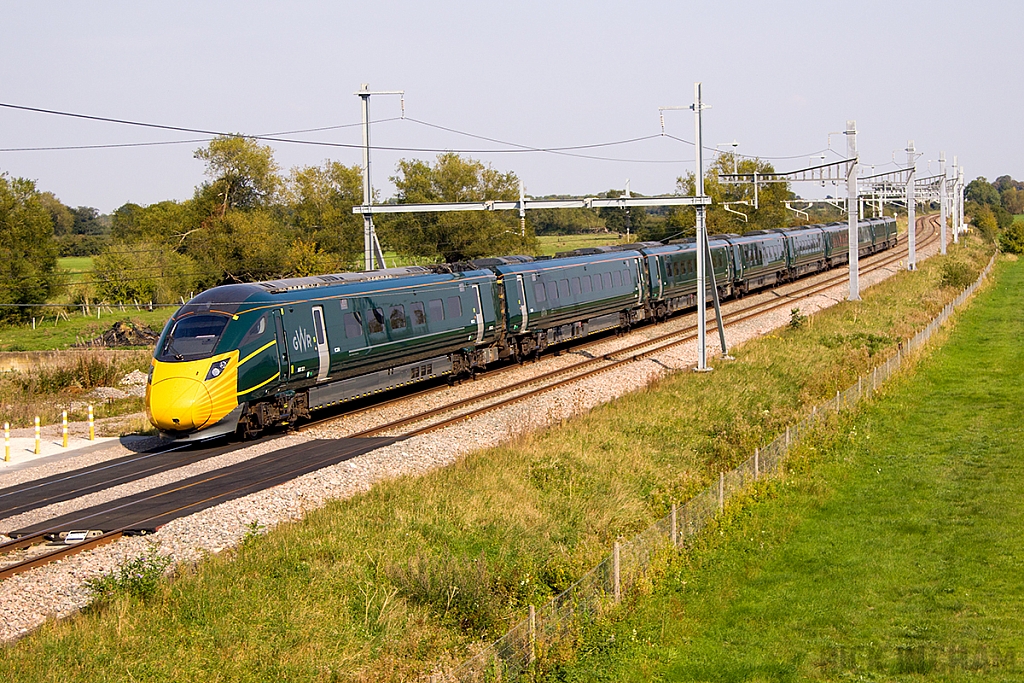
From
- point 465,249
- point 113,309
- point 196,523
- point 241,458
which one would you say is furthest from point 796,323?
point 113,309

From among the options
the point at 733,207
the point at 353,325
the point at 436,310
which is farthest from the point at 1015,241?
the point at 353,325

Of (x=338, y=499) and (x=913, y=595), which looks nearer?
(x=913, y=595)

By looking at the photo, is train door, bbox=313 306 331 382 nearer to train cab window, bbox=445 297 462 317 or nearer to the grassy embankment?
train cab window, bbox=445 297 462 317

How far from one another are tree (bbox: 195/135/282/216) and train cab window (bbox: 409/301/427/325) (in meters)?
65.8

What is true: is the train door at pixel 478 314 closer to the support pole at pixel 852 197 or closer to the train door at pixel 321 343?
the train door at pixel 321 343

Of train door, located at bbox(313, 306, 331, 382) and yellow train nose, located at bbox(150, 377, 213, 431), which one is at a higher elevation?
train door, located at bbox(313, 306, 331, 382)

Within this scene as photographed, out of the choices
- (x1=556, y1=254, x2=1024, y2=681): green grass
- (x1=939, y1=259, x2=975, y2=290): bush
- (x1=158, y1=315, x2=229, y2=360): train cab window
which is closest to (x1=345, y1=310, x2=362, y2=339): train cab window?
(x1=158, y1=315, x2=229, y2=360): train cab window

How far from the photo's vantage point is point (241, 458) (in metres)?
19.9

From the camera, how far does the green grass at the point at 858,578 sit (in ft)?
39.4

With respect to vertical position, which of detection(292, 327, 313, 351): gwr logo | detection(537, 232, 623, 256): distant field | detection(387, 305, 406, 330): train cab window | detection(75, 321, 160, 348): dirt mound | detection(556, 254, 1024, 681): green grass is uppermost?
detection(537, 232, 623, 256): distant field

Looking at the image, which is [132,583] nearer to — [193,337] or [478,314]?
[193,337]

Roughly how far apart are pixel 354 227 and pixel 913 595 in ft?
243

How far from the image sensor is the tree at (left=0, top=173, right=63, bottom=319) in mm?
64875

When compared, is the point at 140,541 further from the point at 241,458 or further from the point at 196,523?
the point at 241,458
